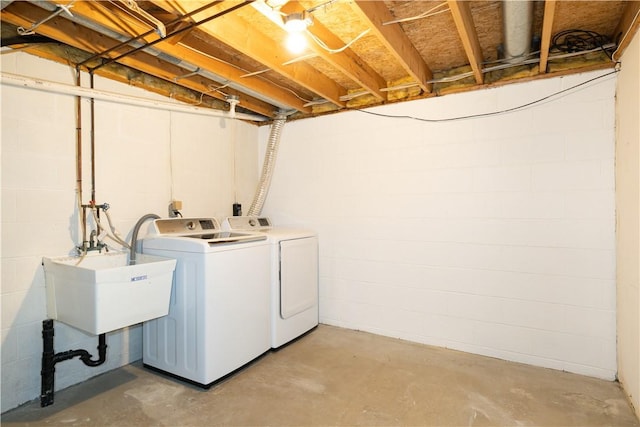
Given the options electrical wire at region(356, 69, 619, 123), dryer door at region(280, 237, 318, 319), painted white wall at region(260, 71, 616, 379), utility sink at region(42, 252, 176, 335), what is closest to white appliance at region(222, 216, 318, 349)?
dryer door at region(280, 237, 318, 319)

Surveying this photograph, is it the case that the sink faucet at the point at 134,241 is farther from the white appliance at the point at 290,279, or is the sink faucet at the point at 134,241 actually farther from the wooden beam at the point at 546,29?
the wooden beam at the point at 546,29

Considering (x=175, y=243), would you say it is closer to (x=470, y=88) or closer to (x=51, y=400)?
(x=51, y=400)

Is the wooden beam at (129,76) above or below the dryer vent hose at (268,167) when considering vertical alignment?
above

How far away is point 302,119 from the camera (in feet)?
12.1

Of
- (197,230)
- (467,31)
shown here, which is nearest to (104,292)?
(197,230)

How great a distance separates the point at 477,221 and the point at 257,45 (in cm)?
219

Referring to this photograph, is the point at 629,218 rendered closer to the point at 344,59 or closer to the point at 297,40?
the point at 344,59

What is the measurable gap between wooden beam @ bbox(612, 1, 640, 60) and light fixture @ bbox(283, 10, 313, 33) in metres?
1.83

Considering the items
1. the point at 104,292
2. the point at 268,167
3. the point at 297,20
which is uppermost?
the point at 297,20

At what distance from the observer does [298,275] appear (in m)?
3.14

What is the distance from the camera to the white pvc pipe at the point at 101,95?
2.03 metres

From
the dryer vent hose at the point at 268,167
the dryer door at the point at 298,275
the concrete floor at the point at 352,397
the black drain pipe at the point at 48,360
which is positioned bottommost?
the concrete floor at the point at 352,397

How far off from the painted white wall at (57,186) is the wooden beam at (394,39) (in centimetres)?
196

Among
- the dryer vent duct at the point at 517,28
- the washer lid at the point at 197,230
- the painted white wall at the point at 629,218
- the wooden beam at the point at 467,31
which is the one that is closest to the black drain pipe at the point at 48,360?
the washer lid at the point at 197,230
